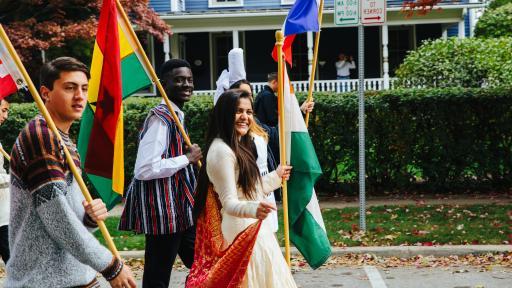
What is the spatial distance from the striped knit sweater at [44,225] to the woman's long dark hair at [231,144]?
1529 millimetres

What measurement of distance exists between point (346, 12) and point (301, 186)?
3823 millimetres

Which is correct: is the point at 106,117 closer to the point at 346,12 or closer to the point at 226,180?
the point at 226,180

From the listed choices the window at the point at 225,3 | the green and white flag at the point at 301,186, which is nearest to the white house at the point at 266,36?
the window at the point at 225,3

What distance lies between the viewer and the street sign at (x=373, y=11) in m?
9.30

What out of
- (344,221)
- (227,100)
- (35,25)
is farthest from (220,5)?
(227,100)

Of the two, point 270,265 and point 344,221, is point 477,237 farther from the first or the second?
point 270,265

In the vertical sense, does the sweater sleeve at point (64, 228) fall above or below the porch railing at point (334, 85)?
below

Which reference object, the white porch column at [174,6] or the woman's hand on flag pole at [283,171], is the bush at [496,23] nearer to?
the white porch column at [174,6]

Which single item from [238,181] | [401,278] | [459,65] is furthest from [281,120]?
[459,65]

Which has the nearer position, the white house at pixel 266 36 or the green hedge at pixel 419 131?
the green hedge at pixel 419 131

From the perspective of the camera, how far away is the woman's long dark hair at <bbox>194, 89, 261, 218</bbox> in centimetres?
474

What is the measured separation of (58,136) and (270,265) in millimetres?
1806

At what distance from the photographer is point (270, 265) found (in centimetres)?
470

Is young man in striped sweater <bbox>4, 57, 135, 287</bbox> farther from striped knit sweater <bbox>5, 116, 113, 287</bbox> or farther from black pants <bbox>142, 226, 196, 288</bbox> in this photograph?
black pants <bbox>142, 226, 196, 288</bbox>
